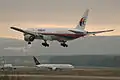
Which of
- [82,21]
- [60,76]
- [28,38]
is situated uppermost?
[82,21]

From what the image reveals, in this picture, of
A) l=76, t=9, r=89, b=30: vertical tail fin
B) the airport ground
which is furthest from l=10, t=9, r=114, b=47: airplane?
the airport ground

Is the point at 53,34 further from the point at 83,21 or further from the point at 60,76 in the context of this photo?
the point at 60,76

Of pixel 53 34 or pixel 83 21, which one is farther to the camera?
pixel 83 21

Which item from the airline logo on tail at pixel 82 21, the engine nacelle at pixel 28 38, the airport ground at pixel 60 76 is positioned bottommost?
A: the airport ground at pixel 60 76

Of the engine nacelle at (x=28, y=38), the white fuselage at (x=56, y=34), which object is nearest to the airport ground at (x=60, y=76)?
the engine nacelle at (x=28, y=38)

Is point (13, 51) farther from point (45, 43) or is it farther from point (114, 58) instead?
point (114, 58)

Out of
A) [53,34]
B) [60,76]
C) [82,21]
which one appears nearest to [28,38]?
[53,34]

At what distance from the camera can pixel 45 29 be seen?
4259cm

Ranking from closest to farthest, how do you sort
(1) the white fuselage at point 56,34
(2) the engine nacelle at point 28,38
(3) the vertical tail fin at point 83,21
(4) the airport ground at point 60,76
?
(2) the engine nacelle at point 28,38 → (1) the white fuselage at point 56,34 → (3) the vertical tail fin at point 83,21 → (4) the airport ground at point 60,76

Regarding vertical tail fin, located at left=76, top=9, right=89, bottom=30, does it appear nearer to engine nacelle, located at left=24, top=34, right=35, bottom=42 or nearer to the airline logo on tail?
the airline logo on tail

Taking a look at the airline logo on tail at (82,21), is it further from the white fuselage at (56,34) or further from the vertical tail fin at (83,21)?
the white fuselage at (56,34)

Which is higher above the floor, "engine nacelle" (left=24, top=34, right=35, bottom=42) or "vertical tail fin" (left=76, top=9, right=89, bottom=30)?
"vertical tail fin" (left=76, top=9, right=89, bottom=30)

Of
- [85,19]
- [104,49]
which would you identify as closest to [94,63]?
[104,49]

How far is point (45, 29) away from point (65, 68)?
2717 inches
